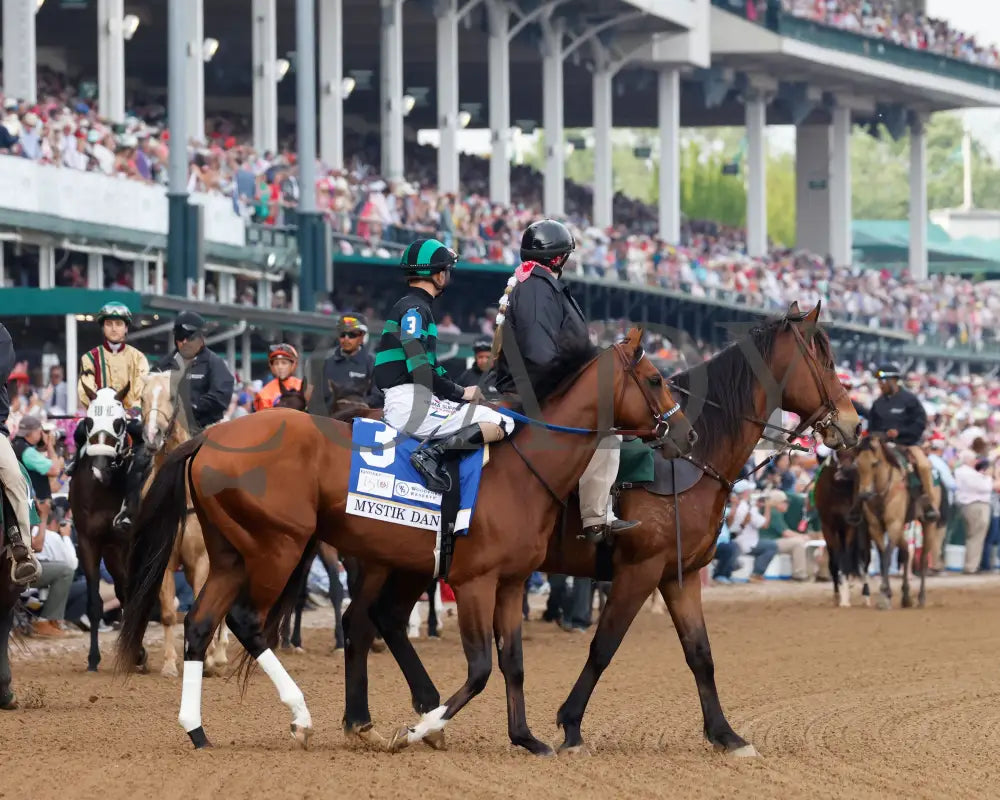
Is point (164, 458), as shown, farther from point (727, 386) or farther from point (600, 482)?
point (727, 386)

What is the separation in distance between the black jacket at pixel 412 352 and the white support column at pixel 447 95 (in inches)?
1000

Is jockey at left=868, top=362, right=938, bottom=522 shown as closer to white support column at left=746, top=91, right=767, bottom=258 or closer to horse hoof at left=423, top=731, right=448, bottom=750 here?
horse hoof at left=423, top=731, right=448, bottom=750

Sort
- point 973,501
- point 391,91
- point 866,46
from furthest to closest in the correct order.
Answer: point 866,46, point 391,91, point 973,501

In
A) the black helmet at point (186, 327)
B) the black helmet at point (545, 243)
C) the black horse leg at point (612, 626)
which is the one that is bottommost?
the black horse leg at point (612, 626)

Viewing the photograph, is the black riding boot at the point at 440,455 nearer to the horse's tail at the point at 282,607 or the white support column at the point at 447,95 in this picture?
the horse's tail at the point at 282,607

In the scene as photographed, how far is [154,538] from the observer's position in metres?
8.70

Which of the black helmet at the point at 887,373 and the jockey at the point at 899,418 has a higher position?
the black helmet at the point at 887,373

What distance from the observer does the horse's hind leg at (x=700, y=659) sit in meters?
8.43

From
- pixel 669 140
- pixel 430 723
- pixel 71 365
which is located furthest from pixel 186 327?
pixel 669 140

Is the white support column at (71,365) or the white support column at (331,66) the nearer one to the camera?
the white support column at (71,365)

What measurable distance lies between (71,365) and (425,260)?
9705 mm

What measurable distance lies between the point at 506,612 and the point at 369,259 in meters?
19.6

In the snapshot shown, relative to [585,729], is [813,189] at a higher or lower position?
higher

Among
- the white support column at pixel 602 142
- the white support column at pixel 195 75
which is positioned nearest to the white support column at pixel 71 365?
the white support column at pixel 195 75
